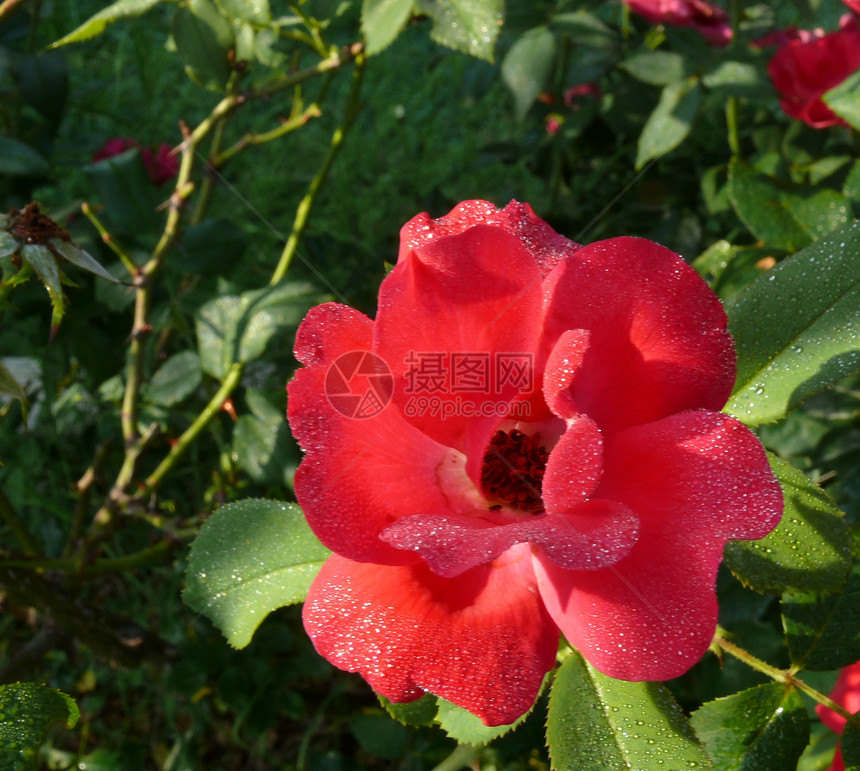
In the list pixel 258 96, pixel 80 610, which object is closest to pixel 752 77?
pixel 258 96

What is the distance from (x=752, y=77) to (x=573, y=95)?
23.4 inches

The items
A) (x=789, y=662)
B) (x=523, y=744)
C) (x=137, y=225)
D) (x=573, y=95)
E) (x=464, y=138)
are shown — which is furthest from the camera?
(x=464, y=138)

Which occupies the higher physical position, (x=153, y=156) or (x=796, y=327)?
(x=796, y=327)

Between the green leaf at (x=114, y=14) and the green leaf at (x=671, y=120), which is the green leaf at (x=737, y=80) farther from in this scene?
the green leaf at (x=114, y=14)

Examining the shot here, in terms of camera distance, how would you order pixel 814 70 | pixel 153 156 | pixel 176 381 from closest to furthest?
pixel 176 381 < pixel 814 70 < pixel 153 156

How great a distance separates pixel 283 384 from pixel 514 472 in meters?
0.74

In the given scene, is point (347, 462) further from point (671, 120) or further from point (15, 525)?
point (671, 120)

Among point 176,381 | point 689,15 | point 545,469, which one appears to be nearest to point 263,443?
point 176,381

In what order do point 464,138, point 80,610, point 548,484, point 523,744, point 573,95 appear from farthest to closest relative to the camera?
point 464,138
point 573,95
point 80,610
point 523,744
point 548,484

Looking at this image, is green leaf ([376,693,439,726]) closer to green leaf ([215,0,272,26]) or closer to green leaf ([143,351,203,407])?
green leaf ([143,351,203,407])

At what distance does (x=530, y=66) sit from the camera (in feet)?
4.68

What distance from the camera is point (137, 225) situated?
123cm

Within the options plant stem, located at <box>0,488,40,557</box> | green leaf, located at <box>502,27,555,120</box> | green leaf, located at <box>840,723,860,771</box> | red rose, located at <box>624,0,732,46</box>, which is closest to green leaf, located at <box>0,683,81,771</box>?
plant stem, located at <box>0,488,40,557</box>

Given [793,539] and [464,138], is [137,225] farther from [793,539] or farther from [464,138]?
[464,138]
